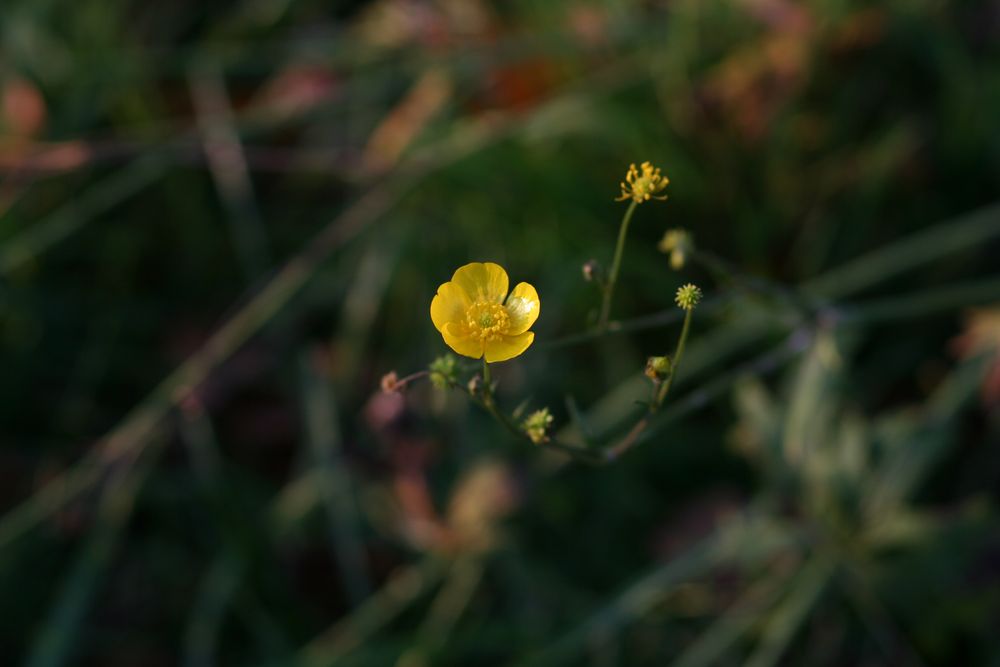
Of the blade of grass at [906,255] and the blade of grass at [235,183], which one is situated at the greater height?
the blade of grass at [235,183]

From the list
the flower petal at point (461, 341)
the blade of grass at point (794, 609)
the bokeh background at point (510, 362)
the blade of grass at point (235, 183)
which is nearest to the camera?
the flower petal at point (461, 341)

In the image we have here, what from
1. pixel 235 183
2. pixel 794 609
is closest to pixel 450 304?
pixel 794 609

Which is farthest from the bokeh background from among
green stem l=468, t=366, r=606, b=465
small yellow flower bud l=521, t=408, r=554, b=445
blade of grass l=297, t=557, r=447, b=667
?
small yellow flower bud l=521, t=408, r=554, b=445

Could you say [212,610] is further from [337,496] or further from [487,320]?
[487,320]

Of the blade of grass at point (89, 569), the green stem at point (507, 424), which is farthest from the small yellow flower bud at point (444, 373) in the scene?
the blade of grass at point (89, 569)

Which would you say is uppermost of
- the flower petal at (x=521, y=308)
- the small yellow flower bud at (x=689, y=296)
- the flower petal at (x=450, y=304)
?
the flower petal at (x=450, y=304)

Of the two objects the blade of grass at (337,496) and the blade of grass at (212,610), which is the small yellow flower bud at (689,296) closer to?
the blade of grass at (337,496)

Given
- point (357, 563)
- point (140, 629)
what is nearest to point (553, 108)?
point (357, 563)

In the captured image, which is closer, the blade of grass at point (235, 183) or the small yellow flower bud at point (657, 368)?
the small yellow flower bud at point (657, 368)
